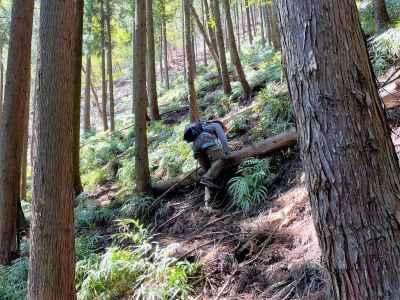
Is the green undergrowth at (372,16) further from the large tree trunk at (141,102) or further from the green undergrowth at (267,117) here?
the large tree trunk at (141,102)

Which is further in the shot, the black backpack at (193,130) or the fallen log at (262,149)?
the black backpack at (193,130)

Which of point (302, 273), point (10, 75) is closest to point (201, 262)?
point (302, 273)

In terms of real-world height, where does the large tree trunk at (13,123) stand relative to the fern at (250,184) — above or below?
above

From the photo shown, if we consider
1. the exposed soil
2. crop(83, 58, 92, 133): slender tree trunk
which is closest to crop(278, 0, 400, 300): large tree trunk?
the exposed soil

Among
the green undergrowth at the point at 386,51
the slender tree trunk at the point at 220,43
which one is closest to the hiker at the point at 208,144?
the green undergrowth at the point at 386,51

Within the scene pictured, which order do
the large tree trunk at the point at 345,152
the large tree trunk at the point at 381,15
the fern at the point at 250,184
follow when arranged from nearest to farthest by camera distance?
the large tree trunk at the point at 345,152 < the fern at the point at 250,184 < the large tree trunk at the point at 381,15

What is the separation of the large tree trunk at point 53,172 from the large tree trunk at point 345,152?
313 cm

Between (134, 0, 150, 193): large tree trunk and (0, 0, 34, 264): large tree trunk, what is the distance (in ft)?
7.01

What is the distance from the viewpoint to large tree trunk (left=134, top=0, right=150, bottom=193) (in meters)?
8.61

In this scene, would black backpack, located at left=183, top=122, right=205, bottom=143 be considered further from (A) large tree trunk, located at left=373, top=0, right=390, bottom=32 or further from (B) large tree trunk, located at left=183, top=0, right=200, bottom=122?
(A) large tree trunk, located at left=373, top=0, right=390, bottom=32

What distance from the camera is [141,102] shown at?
28.5 ft

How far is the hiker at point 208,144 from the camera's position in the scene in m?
7.14

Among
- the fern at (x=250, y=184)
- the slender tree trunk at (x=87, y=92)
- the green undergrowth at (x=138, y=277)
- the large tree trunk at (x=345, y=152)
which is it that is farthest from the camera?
the slender tree trunk at (x=87, y=92)

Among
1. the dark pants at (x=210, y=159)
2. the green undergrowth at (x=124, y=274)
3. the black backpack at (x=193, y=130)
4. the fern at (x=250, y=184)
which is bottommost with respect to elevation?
the green undergrowth at (x=124, y=274)
